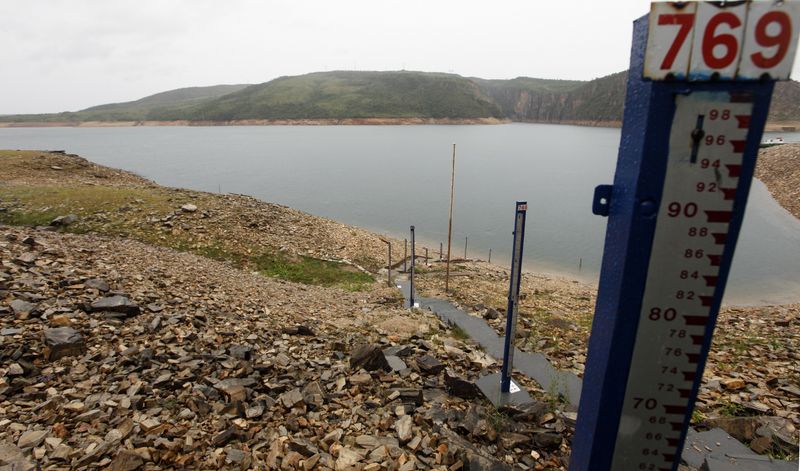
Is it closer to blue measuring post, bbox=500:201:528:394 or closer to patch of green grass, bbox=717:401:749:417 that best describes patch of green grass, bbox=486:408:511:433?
blue measuring post, bbox=500:201:528:394

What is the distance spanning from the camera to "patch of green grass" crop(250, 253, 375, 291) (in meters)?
16.7

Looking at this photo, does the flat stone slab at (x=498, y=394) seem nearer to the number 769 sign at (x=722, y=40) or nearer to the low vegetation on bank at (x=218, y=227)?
the number 769 sign at (x=722, y=40)

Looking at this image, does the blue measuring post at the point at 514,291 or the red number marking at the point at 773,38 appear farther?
the blue measuring post at the point at 514,291

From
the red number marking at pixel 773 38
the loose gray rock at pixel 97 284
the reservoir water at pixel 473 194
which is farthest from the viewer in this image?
the reservoir water at pixel 473 194

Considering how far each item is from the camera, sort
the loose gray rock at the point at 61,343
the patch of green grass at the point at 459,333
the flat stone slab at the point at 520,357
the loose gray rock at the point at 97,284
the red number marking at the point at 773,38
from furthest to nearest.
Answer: the patch of green grass at the point at 459,333, the loose gray rock at the point at 97,284, the flat stone slab at the point at 520,357, the loose gray rock at the point at 61,343, the red number marking at the point at 773,38

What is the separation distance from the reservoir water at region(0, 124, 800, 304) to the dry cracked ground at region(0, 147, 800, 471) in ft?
59.8

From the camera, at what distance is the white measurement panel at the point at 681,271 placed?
1965mm

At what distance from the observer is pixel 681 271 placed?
2.16 meters

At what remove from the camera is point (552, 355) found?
872 centimetres

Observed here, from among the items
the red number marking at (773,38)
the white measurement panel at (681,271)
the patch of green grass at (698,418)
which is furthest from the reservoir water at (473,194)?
the red number marking at (773,38)

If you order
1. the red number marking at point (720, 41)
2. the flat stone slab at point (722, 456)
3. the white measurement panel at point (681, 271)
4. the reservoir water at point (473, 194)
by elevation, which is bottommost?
the reservoir water at point (473, 194)

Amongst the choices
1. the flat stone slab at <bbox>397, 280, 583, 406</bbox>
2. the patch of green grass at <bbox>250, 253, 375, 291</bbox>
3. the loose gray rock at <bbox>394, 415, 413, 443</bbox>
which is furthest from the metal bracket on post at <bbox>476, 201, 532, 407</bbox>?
the patch of green grass at <bbox>250, 253, 375, 291</bbox>

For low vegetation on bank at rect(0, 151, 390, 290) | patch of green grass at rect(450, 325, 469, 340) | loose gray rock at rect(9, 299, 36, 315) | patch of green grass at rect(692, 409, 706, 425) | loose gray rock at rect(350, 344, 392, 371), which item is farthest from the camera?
low vegetation on bank at rect(0, 151, 390, 290)

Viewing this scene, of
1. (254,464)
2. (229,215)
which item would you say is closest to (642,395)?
(254,464)
